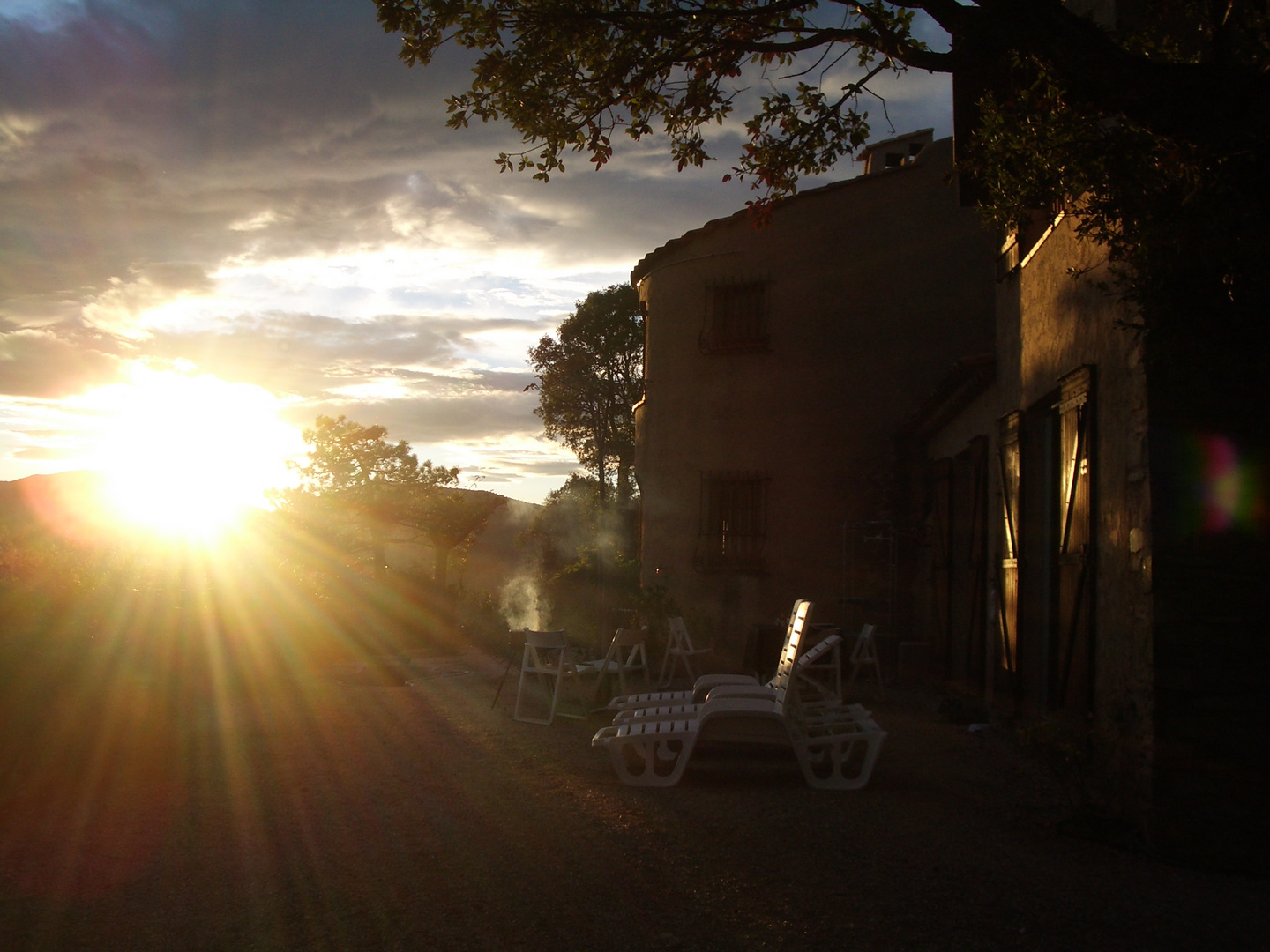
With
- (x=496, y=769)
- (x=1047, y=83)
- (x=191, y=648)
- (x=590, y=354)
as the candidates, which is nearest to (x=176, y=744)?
(x=191, y=648)

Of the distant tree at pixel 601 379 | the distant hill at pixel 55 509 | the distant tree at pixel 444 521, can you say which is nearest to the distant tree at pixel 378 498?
the distant tree at pixel 444 521

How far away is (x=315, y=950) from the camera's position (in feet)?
10.1

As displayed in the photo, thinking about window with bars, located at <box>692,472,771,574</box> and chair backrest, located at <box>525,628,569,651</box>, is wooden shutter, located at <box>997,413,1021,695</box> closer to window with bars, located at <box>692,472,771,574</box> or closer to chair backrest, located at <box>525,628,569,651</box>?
chair backrest, located at <box>525,628,569,651</box>

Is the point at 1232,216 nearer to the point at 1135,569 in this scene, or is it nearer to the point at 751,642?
the point at 1135,569

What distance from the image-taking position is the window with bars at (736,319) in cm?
1355

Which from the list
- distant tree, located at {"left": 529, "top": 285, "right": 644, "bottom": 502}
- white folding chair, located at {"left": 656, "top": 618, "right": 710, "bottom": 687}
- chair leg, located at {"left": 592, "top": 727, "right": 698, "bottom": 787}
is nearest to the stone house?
chair leg, located at {"left": 592, "top": 727, "right": 698, "bottom": 787}

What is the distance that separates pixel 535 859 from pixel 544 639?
14.2 ft

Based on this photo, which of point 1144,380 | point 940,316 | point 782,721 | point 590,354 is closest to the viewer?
point 1144,380

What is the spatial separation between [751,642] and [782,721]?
5561mm

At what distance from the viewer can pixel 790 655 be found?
6656mm

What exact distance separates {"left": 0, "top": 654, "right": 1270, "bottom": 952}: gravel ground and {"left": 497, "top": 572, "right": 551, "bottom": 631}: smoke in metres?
10.6

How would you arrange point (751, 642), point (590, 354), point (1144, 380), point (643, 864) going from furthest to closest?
point (590, 354) → point (751, 642) → point (1144, 380) → point (643, 864)

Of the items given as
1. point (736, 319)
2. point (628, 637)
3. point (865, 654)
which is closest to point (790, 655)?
point (628, 637)

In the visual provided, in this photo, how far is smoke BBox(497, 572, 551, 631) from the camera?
62.5ft
